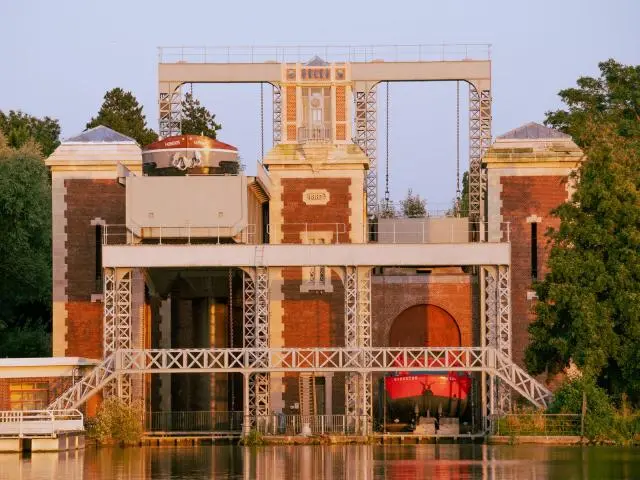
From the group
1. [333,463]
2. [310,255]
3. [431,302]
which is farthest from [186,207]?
[333,463]

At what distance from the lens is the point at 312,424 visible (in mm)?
64375

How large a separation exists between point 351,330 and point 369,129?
90.2ft

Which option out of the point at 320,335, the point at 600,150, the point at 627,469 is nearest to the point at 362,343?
the point at 320,335

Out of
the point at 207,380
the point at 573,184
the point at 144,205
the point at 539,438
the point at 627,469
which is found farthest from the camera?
the point at 207,380

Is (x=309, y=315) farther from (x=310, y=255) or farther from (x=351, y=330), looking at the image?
(x=310, y=255)

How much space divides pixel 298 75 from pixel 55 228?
11682 mm

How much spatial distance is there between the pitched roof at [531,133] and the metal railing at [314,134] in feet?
23.3

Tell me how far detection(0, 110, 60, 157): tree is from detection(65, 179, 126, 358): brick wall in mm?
22266

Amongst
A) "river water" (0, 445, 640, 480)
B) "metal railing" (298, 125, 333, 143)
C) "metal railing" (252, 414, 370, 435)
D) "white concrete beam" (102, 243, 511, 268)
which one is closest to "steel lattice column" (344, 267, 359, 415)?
"metal railing" (252, 414, 370, 435)

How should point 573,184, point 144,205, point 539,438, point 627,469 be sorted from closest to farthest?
point 627,469, point 539,438, point 144,205, point 573,184

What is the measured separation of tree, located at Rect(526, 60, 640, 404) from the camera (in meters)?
59.5

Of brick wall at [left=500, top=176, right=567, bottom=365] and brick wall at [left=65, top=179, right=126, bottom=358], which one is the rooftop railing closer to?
brick wall at [left=500, top=176, right=567, bottom=365]

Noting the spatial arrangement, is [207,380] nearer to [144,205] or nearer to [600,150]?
[144,205]

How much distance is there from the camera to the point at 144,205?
6359cm
